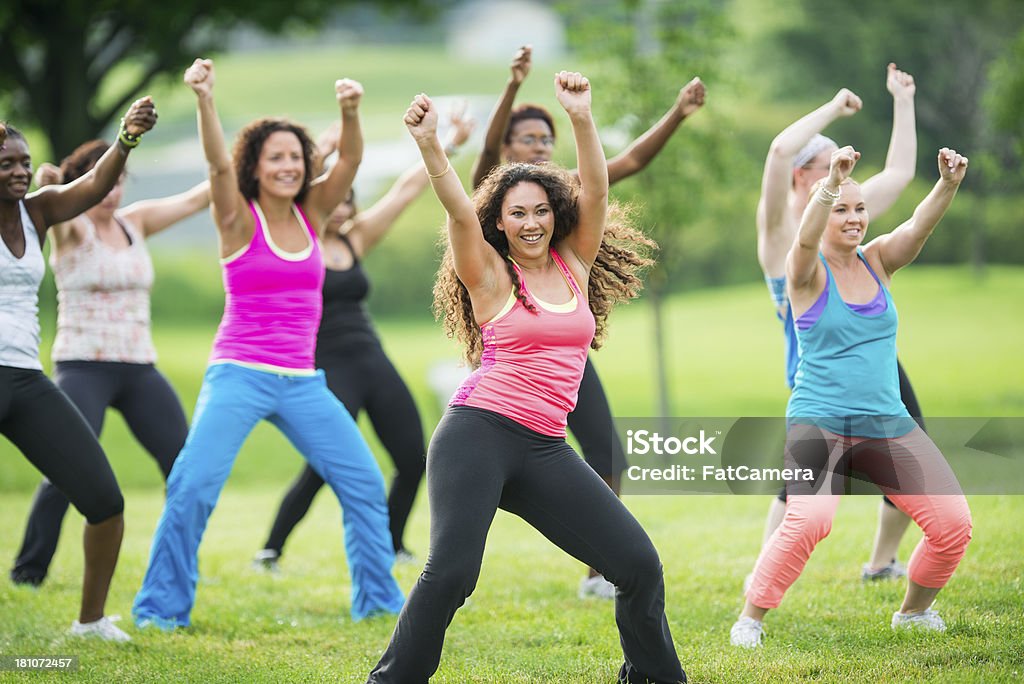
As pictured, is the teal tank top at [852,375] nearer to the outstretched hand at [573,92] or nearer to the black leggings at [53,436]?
the outstretched hand at [573,92]

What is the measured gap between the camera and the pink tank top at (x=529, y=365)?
4684 millimetres

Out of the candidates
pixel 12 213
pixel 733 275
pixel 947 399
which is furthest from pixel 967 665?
pixel 733 275

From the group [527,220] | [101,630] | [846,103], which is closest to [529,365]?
[527,220]

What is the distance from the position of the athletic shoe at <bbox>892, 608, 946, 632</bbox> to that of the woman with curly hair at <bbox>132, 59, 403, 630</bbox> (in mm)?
2643

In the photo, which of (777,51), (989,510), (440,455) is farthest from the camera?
(777,51)

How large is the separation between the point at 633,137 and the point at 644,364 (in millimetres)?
8390

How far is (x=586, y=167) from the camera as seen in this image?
15.9ft

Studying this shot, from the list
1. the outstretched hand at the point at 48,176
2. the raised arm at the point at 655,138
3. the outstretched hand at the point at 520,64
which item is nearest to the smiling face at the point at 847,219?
the raised arm at the point at 655,138

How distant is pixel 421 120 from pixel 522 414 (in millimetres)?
1222

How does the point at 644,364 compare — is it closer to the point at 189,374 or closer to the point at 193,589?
the point at 189,374

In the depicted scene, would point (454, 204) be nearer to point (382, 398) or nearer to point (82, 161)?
point (382, 398)

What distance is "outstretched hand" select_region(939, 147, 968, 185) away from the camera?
5.42m

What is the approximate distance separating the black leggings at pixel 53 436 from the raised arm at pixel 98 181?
2.73ft

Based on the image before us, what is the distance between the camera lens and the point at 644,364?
821 inches
